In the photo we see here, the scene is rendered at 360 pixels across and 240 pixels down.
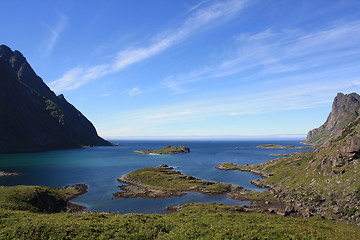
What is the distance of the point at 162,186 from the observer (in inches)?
4611

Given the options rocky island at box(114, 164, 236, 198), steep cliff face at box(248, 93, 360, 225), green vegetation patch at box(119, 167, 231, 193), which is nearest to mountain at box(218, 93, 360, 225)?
steep cliff face at box(248, 93, 360, 225)

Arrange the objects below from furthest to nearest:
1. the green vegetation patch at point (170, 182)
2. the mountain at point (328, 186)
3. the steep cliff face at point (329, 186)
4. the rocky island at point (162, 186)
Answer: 1. the green vegetation patch at point (170, 182)
2. the rocky island at point (162, 186)
3. the steep cliff face at point (329, 186)
4. the mountain at point (328, 186)

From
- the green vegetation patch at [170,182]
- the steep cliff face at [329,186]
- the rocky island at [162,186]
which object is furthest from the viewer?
the green vegetation patch at [170,182]

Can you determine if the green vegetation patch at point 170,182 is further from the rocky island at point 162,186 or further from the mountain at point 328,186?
the mountain at point 328,186

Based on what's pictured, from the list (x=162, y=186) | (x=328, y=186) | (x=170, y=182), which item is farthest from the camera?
(x=170, y=182)

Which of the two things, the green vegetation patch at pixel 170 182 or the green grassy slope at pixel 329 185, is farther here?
the green vegetation patch at pixel 170 182

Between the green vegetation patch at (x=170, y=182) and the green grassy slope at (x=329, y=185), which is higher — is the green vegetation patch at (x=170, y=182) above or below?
below

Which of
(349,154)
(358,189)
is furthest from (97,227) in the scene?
(349,154)

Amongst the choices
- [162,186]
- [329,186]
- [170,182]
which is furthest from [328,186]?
[162,186]

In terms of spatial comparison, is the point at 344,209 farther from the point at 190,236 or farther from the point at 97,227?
the point at 97,227

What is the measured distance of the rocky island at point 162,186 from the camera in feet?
336

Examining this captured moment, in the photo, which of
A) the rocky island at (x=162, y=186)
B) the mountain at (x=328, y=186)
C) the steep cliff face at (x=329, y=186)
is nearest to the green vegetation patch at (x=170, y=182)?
the rocky island at (x=162, y=186)

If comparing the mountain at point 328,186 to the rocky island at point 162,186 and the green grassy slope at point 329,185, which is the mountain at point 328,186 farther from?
the rocky island at point 162,186

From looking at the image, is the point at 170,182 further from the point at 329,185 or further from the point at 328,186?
the point at 329,185
